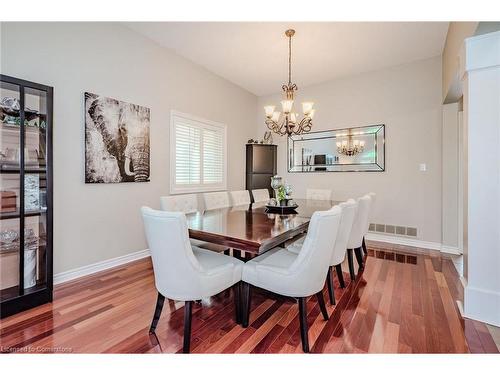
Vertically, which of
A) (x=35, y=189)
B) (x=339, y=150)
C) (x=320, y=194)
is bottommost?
(x=320, y=194)

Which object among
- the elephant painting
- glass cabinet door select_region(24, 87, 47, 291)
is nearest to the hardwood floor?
glass cabinet door select_region(24, 87, 47, 291)

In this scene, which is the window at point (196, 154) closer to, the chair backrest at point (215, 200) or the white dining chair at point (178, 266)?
the chair backrest at point (215, 200)

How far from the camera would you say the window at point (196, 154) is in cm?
379

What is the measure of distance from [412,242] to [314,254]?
3.35m

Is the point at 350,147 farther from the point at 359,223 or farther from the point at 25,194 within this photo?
the point at 25,194

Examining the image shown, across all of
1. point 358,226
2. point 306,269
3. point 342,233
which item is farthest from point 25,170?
point 358,226

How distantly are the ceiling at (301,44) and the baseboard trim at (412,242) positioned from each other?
9.45 feet

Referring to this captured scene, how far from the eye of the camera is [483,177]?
1.96 metres

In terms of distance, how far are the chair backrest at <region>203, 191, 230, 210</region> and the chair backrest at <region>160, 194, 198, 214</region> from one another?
0.67 feet

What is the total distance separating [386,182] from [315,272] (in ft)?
10.8

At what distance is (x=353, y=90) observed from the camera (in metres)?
4.48

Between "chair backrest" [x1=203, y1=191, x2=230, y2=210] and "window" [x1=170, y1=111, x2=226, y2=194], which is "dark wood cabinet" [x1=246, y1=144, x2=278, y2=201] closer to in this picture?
"window" [x1=170, y1=111, x2=226, y2=194]

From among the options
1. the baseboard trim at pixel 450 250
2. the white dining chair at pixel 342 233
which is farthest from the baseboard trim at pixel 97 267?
the baseboard trim at pixel 450 250
